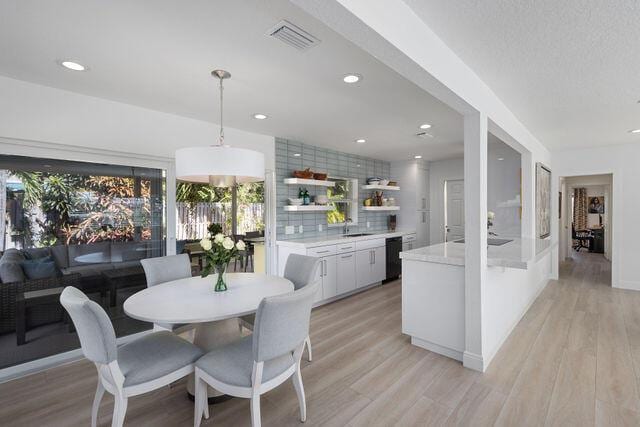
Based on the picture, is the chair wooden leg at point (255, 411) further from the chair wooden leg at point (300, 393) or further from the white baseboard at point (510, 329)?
the white baseboard at point (510, 329)

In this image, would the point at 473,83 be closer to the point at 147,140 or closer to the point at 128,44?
the point at 128,44

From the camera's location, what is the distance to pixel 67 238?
2877 mm

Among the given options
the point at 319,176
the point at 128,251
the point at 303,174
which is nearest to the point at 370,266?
the point at 319,176

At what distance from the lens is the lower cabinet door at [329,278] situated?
13.9ft

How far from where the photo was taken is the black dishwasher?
5.39m

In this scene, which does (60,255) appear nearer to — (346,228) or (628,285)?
(346,228)

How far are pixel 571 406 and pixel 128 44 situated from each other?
366 centimetres

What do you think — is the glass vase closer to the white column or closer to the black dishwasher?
the white column

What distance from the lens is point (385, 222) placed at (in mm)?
6570

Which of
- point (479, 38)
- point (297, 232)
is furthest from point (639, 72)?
point (297, 232)

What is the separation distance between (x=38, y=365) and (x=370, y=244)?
13.3 ft

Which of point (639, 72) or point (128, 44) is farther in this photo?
point (639, 72)

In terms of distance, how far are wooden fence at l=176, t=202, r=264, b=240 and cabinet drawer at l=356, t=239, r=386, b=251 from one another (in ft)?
5.27

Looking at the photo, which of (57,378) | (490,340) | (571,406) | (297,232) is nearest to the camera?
(571,406)
